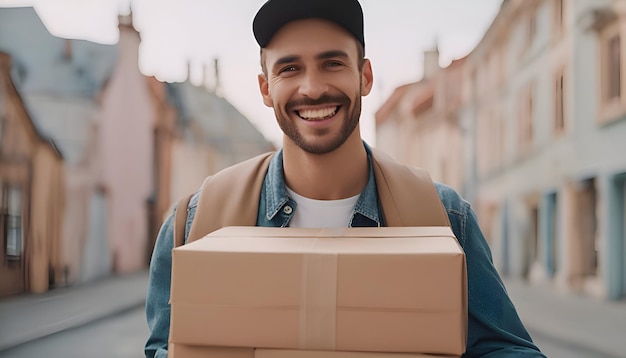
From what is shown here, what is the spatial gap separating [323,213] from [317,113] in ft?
0.67

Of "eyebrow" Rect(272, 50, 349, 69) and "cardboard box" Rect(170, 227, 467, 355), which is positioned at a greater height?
"eyebrow" Rect(272, 50, 349, 69)

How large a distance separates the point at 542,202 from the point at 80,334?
383 centimetres

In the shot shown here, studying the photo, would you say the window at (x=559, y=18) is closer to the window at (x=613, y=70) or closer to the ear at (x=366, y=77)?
the window at (x=613, y=70)

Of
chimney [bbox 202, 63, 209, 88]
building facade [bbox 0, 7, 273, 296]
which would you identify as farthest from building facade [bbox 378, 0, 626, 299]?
building facade [bbox 0, 7, 273, 296]

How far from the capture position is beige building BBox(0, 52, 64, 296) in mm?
4766

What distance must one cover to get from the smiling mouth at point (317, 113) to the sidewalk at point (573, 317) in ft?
10.4

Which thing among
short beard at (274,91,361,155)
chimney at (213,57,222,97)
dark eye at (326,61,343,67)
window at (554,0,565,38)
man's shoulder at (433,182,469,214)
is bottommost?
man's shoulder at (433,182,469,214)

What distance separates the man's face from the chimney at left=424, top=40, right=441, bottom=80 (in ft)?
12.9

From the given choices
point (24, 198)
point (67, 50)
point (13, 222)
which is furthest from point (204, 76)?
point (13, 222)

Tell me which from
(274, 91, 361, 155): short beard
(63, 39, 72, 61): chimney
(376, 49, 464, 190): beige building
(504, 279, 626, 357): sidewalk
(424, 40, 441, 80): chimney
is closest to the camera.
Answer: (274, 91, 361, 155): short beard

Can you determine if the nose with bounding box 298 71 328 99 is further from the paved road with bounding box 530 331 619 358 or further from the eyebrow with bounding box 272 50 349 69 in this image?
the paved road with bounding box 530 331 619 358

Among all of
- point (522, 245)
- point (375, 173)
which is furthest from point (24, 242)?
point (375, 173)

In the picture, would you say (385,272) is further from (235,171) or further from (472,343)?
(235,171)

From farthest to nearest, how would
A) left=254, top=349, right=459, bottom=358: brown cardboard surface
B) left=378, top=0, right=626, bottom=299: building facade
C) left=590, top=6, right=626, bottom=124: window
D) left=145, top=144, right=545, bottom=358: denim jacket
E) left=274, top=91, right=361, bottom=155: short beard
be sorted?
left=378, top=0, right=626, bottom=299: building facade, left=590, top=6, right=626, bottom=124: window, left=274, top=91, right=361, bottom=155: short beard, left=145, top=144, right=545, bottom=358: denim jacket, left=254, top=349, right=459, bottom=358: brown cardboard surface
